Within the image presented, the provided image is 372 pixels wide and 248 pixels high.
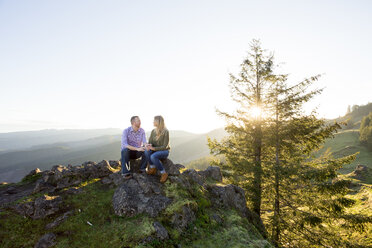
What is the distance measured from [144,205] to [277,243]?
7.71m

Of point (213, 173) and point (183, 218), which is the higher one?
point (213, 173)

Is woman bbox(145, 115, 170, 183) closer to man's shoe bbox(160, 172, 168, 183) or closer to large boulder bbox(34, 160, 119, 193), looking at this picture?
man's shoe bbox(160, 172, 168, 183)

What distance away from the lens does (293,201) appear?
10047mm

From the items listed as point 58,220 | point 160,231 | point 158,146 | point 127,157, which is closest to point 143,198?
point 160,231

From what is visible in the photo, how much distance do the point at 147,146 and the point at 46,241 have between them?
4.30m

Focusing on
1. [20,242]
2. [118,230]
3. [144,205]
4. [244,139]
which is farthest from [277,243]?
[20,242]

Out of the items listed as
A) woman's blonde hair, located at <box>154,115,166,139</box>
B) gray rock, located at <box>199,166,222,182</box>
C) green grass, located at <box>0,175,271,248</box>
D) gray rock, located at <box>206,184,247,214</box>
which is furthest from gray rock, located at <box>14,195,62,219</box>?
gray rock, located at <box>199,166,222,182</box>

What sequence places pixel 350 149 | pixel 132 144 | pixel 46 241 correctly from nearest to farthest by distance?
pixel 46 241
pixel 132 144
pixel 350 149

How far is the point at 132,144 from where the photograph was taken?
8219 mm

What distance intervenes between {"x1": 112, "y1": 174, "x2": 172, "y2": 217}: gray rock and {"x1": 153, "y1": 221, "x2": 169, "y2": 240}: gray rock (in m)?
0.52

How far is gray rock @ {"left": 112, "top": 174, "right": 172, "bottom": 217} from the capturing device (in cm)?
651

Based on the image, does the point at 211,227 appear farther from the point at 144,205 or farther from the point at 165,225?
the point at 144,205

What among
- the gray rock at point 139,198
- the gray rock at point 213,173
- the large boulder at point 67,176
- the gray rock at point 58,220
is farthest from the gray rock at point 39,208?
the gray rock at point 213,173

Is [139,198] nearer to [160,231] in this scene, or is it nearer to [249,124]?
[160,231]
